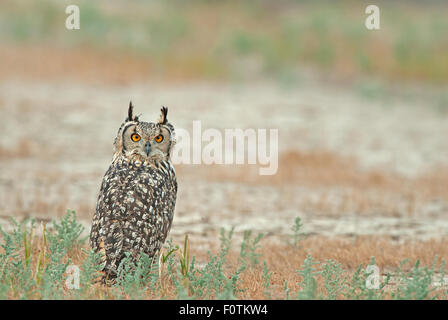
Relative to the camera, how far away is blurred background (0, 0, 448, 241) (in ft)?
45.3

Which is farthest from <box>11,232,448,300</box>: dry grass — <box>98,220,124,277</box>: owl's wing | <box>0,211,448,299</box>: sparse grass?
<box>98,220,124,277</box>: owl's wing

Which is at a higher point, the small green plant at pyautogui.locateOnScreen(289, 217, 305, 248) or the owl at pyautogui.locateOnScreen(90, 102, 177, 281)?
the owl at pyautogui.locateOnScreen(90, 102, 177, 281)

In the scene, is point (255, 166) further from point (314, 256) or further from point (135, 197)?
point (135, 197)

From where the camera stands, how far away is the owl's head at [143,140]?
7719 millimetres

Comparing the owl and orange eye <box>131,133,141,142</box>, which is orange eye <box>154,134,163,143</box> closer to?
the owl

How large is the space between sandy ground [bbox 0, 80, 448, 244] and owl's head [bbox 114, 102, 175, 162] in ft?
12.2

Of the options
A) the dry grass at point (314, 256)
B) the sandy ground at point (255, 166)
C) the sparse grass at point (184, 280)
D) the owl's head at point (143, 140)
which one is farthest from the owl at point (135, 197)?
the sandy ground at point (255, 166)

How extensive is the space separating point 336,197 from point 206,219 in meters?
3.50

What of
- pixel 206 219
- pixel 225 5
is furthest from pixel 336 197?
pixel 225 5
